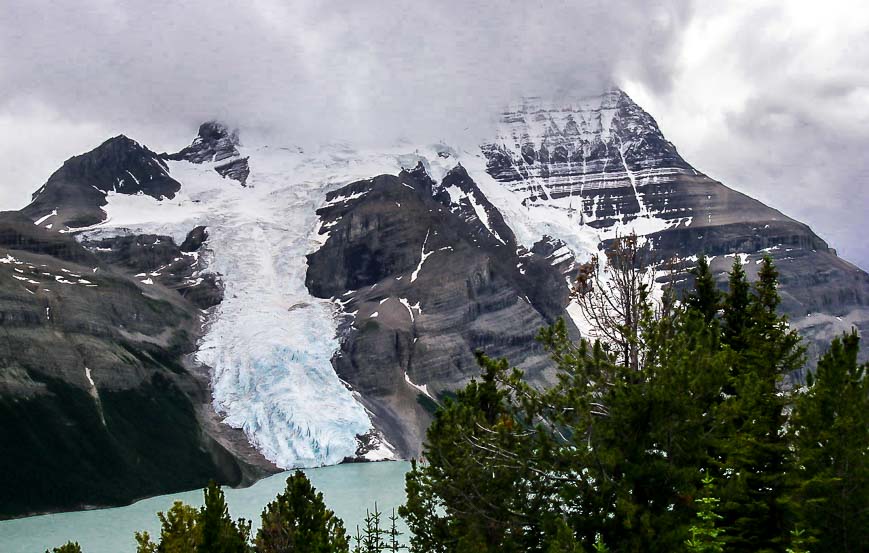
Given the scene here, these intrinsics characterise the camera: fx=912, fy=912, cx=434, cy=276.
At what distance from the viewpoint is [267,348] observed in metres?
175

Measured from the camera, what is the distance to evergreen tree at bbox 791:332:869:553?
69.7 ft

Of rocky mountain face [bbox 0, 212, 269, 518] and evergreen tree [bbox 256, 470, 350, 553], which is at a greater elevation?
rocky mountain face [bbox 0, 212, 269, 518]

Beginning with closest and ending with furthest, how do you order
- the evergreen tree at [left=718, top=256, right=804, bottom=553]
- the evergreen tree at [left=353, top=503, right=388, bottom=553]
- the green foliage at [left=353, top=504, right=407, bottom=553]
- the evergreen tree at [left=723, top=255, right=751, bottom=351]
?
the evergreen tree at [left=718, top=256, right=804, bottom=553]
the evergreen tree at [left=723, top=255, right=751, bottom=351]
the evergreen tree at [left=353, top=503, right=388, bottom=553]
the green foliage at [left=353, top=504, right=407, bottom=553]

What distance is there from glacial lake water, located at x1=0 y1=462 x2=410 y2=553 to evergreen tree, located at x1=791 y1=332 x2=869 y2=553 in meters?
57.2

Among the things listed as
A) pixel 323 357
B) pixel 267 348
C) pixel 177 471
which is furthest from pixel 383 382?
pixel 177 471

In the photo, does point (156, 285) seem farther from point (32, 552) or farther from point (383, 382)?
point (32, 552)

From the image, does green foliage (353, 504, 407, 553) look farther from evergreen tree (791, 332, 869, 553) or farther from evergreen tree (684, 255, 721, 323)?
evergreen tree (684, 255, 721, 323)

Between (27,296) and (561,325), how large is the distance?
137336 mm

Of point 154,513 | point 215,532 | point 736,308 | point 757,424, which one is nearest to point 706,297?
point 736,308

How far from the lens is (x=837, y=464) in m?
21.4

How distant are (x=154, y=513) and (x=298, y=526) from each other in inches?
3345

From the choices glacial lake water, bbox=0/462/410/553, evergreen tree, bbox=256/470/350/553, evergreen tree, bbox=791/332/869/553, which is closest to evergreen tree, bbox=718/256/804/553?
evergreen tree, bbox=791/332/869/553

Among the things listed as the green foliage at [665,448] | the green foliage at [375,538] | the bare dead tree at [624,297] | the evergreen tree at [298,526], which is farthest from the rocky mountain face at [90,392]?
the bare dead tree at [624,297]

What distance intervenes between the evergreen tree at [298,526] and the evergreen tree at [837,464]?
1320 centimetres
